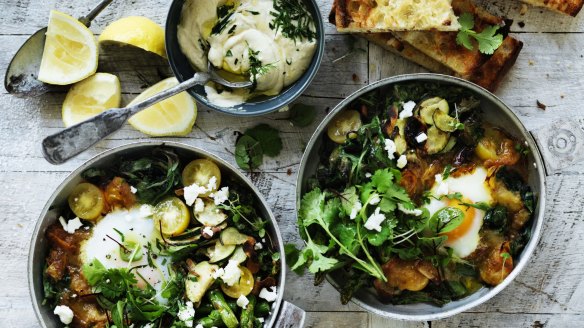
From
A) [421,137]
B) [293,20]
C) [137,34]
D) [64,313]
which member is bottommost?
[64,313]

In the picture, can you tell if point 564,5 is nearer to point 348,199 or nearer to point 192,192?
point 348,199

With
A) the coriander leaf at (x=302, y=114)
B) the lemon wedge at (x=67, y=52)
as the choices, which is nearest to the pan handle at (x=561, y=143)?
the coriander leaf at (x=302, y=114)

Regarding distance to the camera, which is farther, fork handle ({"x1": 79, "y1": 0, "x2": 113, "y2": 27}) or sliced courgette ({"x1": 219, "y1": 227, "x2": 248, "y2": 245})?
fork handle ({"x1": 79, "y1": 0, "x2": 113, "y2": 27})

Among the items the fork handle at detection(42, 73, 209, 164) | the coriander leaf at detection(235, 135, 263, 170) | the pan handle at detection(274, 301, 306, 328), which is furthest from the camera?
the coriander leaf at detection(235, 135, 263, 170)

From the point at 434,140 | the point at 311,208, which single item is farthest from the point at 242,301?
the point at 434,140

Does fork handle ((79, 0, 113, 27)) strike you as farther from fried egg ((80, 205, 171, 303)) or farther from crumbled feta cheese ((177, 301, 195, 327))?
crumbled feta cheese ((177, 301, 195, 327))

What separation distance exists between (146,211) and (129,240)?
0.47 ft

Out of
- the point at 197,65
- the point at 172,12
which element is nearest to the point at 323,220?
the point at 197,65

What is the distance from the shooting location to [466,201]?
2795 mm

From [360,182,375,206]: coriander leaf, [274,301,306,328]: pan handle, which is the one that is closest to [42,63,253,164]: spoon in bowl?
[360,182,375,206]: coriander leaf

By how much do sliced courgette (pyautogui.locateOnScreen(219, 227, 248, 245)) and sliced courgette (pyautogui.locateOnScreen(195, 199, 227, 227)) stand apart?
0.05 meters

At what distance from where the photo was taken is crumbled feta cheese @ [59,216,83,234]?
111 inches

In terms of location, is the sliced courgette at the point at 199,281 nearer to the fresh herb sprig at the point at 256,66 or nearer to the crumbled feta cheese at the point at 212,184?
the crumbled feta cheese at the point at 212,184

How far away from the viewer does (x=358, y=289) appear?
9.48ft
